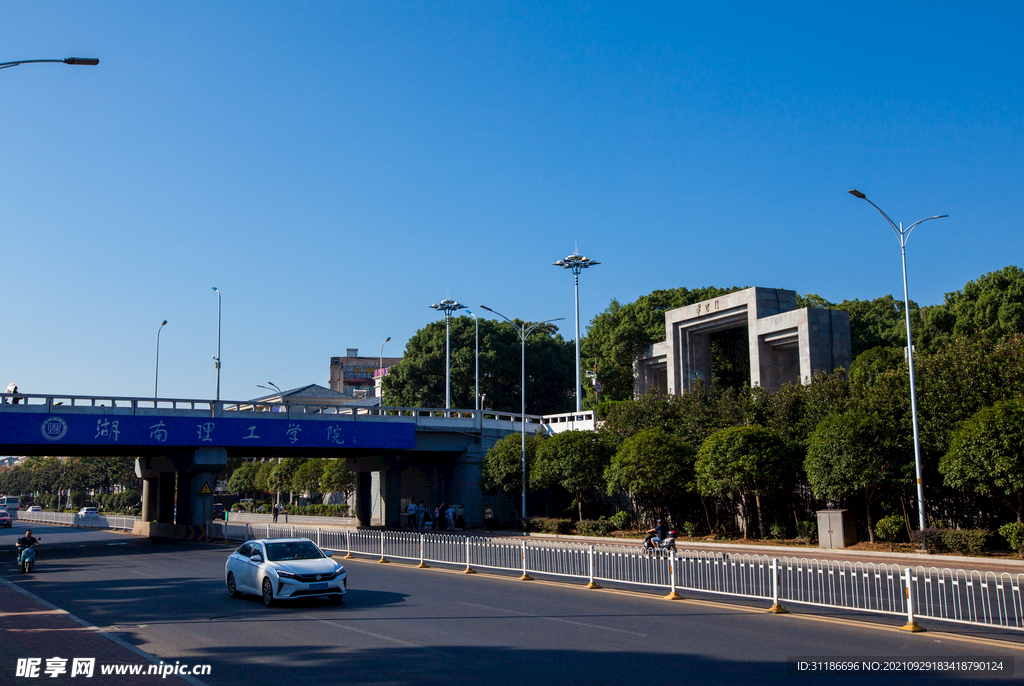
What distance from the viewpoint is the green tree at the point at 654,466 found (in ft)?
120

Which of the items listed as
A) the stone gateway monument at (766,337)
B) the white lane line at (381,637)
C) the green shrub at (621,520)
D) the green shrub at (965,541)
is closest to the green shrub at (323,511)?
the stone gateway monument at (766,337)

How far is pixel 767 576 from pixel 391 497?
36390 millimetres

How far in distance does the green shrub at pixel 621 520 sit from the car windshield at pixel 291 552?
81.4ft

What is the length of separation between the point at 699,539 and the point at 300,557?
22679 mm

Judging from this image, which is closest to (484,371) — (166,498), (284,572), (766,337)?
(766,337)

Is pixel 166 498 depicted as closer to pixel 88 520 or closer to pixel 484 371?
pixel 88 520

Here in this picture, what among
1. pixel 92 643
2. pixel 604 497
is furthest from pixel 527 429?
pixel 92 643

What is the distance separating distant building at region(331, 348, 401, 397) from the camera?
152750 millimetres

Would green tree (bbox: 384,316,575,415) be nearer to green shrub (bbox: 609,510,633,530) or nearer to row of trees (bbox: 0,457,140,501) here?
green shrub (bbox: 609,510,633,530)

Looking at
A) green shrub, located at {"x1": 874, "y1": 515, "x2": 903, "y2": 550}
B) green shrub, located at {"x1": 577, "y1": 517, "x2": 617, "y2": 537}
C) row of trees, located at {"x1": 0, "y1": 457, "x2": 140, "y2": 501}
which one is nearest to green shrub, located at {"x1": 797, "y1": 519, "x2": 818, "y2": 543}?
green shrub, located at {"x1": 874, "y1": 515, "x2": 903, "y2": 550}

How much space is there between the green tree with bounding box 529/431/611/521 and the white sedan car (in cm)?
2414

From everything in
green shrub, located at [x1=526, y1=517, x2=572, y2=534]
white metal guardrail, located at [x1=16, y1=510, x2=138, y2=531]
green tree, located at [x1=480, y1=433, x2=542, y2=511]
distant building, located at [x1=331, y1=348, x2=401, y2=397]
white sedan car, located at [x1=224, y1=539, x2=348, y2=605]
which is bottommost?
white metal guardrail, located at [x1=16, y1=510, x2=138, y2=531]

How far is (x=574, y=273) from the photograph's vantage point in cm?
5725

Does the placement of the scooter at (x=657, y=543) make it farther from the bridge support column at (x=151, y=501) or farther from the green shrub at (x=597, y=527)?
the bridge support column at (x=151, y=501)
